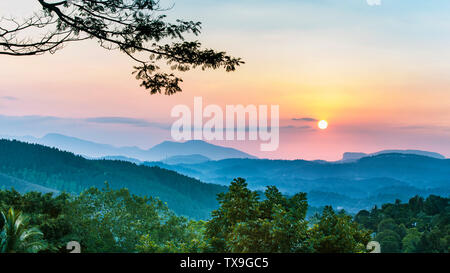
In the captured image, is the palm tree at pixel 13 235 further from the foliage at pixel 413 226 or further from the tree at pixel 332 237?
the foliage at pixel 413 226

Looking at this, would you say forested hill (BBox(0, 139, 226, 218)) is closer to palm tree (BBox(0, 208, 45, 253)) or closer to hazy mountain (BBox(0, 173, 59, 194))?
hazy mountain (BBox(0, 173, 59, 194))

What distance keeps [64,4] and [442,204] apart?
290 ft

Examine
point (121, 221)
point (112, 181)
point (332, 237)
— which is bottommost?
point (332, 237)

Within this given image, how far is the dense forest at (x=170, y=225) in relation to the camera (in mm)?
10156

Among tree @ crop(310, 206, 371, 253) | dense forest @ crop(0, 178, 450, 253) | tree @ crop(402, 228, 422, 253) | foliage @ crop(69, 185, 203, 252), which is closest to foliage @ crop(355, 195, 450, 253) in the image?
tree @ crop(402, 228, 422, 253)

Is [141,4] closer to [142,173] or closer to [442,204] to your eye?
[442,204]

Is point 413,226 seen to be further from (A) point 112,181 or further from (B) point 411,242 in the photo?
(A) point 112,181

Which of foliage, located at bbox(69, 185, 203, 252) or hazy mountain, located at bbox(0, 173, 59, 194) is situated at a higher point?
hazy mountain, located at bbox(0, 173, 59, 194)

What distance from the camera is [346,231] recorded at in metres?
10.4

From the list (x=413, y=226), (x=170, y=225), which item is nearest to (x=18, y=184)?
(x=413, y=226)

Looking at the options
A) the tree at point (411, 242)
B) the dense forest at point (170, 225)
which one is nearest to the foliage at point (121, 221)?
the dense forest at point (170, 225)

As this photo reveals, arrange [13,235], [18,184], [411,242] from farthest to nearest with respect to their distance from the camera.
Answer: [18,184] < [411,242] < [13,235]

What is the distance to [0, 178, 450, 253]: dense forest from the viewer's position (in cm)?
1016

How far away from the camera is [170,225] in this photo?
32062 millimetres
